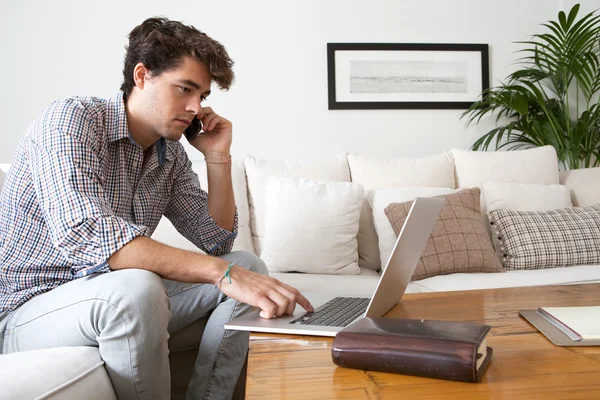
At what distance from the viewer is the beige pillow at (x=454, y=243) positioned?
2316 millimetres

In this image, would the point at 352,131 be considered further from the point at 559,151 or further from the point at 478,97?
the point at 559,151

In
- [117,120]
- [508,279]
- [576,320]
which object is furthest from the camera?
[508,279]

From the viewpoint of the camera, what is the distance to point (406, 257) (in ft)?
3.56

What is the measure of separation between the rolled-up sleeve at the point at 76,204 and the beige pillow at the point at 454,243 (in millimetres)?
1346

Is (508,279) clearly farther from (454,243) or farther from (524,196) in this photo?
(524,196)

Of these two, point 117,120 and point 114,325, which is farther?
point 117,120

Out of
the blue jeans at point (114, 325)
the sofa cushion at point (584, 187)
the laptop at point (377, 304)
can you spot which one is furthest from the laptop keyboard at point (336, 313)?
the sofa cushion at point (584, 187)

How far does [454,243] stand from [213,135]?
3.54 ft

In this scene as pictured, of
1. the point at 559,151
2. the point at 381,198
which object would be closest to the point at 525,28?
the point at 559,151

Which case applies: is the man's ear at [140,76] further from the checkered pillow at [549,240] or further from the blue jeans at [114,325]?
the checkered pillow at [549,240]

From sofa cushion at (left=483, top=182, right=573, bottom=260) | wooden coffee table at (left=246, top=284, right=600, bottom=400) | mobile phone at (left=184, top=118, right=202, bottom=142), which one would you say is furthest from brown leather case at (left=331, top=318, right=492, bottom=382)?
sofa cushion at (left=483, top=182, right=573, bottom=260)

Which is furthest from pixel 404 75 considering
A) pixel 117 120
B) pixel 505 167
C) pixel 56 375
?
pixel 56 375

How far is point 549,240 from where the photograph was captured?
2455 millimetres

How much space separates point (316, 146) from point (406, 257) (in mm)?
2378
